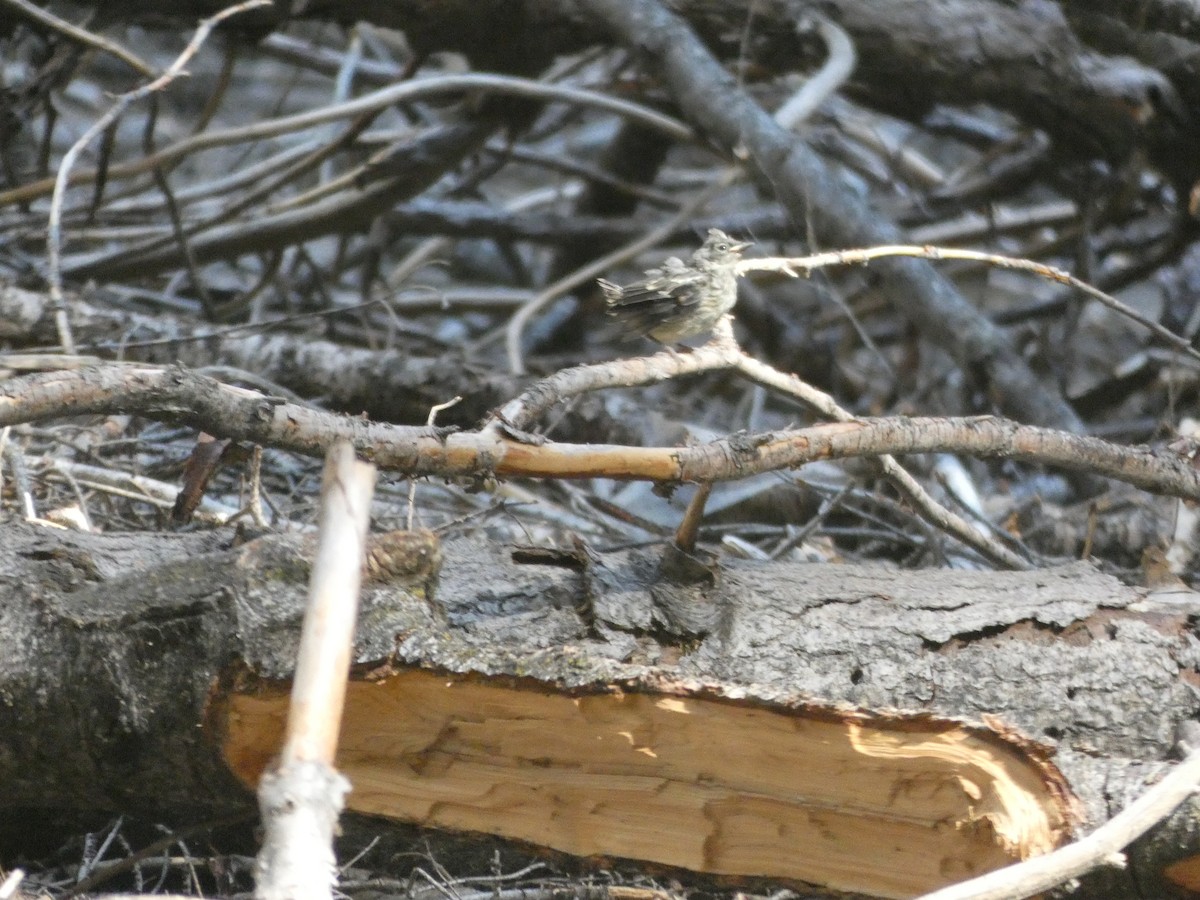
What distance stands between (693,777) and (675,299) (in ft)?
3.70

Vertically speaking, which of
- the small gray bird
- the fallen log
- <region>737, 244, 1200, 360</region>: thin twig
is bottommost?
the fallen log

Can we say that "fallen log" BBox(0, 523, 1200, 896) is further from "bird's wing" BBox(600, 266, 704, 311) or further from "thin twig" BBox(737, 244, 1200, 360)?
"bird's wing" BBox(600, 266, 704, 311)

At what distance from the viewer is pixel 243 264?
547cm

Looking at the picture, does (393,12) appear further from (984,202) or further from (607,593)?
(607,593)

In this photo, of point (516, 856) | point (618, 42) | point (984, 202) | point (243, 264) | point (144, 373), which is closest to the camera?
point (144, 373)

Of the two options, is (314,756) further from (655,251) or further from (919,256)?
(655,251)

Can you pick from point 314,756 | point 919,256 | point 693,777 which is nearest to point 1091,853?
point 693,777

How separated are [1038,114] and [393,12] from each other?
1.98 m

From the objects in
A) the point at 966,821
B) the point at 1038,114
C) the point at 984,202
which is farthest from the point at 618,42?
the point at 966,821

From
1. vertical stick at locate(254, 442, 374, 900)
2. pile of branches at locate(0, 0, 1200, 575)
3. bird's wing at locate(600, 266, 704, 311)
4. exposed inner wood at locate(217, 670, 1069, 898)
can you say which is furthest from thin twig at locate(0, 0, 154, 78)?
vertical stick at locate(254, 442, 374, 900)

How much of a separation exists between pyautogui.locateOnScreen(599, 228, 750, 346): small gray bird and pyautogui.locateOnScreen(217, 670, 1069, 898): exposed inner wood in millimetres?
1047

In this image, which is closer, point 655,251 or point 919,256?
point 919,256

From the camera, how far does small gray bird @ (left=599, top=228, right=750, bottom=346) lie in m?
2.42

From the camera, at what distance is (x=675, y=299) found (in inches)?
96.2
